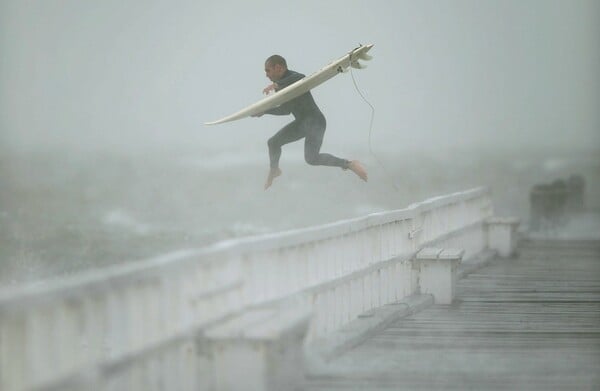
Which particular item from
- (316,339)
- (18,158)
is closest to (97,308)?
(316,339)

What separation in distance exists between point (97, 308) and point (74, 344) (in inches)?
7.4

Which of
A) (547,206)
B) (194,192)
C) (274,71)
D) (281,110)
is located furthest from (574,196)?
(194,192)

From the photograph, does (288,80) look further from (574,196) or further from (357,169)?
(574,196)

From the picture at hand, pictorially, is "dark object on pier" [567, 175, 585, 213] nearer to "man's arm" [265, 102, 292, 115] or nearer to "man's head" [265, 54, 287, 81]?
"man's arm" [265, 102, 292, 115]

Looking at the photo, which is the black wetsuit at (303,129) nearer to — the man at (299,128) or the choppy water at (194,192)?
the man at (299,128)

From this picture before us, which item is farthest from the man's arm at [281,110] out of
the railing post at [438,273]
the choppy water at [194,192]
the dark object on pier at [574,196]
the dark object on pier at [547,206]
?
the choppy water at [194,192]

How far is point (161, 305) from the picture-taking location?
4.81m

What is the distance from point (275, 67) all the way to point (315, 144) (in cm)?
73

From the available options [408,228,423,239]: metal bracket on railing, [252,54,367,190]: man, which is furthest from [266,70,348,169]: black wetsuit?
[408,228,423,239]: metal bracket on railing

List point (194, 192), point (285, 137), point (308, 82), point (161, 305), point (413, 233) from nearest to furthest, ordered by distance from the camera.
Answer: point (161, 305) < point (413, 233) < point (308, 82) < point (285, 137) < point (194, 192)

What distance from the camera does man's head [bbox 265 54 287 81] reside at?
32.6 ft

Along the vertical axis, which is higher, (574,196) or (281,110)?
(281,110)

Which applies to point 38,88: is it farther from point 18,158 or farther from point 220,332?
point 220,332

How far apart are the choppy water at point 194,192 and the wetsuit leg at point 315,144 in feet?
112
